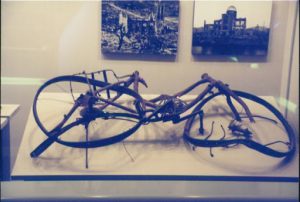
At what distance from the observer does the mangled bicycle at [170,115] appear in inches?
46.4

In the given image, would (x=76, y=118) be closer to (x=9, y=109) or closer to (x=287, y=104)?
(x=9, y=109)

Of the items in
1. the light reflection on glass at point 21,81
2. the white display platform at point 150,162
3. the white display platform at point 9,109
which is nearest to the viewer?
the white display platform at point 150,162

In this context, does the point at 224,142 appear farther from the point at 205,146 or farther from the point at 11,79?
the point at 11,79

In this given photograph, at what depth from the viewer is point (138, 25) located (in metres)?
1.41

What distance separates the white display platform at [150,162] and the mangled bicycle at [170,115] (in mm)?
36

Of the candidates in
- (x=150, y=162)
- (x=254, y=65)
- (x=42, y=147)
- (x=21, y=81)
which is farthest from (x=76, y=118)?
(x=254, y=65)

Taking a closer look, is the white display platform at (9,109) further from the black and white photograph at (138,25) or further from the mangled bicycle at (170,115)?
the black and white photograph at (138,25)

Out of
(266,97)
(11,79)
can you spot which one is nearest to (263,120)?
(266,97)

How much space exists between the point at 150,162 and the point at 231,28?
64cm

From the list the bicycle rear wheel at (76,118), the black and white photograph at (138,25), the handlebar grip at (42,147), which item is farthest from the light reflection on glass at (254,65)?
the handlebar grip at (42,147)

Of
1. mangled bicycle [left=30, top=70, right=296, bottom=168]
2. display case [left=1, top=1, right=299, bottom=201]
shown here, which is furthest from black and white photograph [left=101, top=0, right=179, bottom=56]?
mangled bicycle [left=30, top=70, right=296, bottom=168]

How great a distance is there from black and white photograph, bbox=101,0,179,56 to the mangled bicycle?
0.40 ft

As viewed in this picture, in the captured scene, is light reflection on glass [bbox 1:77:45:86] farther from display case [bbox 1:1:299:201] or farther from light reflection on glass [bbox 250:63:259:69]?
light reflection on glass [bbox 250:63:259:69]

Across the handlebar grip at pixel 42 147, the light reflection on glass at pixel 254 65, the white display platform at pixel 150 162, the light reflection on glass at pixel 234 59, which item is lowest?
the white display platform at pixel 150 162
